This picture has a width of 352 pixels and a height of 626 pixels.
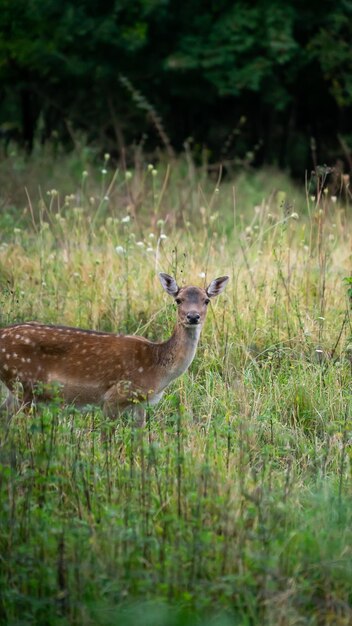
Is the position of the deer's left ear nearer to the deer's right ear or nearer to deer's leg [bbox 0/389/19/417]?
the deer's right ear

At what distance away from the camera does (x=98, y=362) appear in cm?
756

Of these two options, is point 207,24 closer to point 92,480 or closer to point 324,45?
point 324,45

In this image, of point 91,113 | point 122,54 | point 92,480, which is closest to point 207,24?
point 122,54

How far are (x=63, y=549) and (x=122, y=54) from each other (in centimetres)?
1590

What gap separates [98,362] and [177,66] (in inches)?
486

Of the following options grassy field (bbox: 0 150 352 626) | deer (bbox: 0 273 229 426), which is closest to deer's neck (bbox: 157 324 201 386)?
deer (bbox: 0 273 229 426)

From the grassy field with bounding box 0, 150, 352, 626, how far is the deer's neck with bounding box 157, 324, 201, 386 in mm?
237

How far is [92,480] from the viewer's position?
6.16 meters

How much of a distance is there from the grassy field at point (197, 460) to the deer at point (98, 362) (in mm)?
183

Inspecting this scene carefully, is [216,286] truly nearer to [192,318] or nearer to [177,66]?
[192,318]

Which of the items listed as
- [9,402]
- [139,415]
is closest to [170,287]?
[139,415]

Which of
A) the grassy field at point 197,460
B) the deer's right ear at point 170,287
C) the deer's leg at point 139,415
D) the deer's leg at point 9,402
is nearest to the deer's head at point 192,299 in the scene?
the deer's right ear at point 170,287

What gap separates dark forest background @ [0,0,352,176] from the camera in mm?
18844

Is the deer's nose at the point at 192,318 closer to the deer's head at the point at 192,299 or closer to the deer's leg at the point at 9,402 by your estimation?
the deer's head at the point at 192,299
